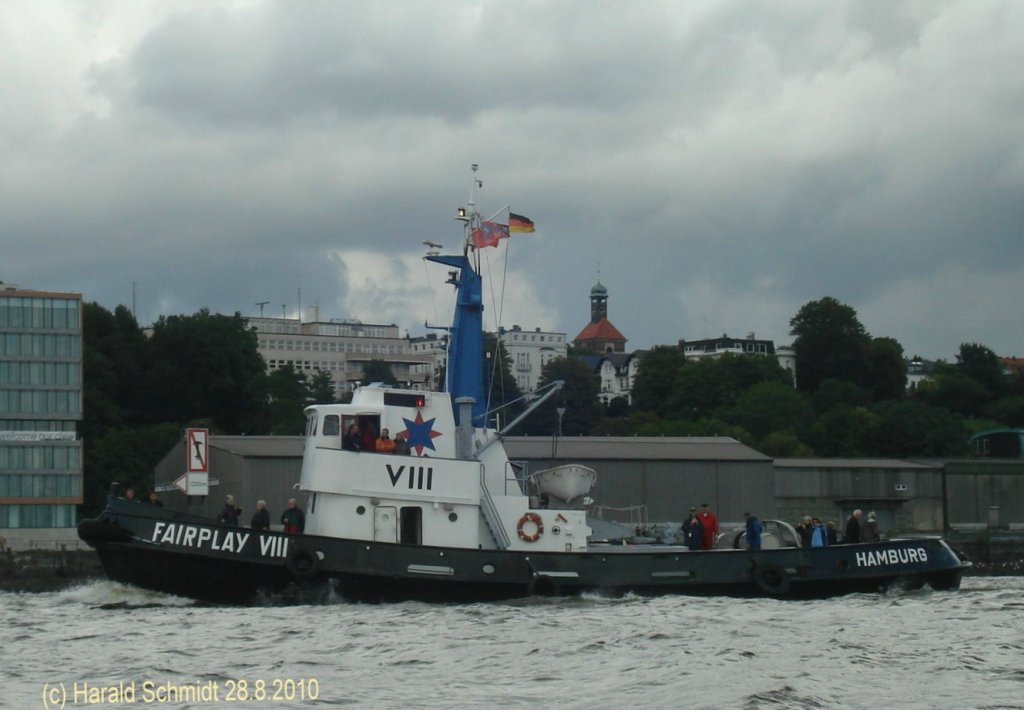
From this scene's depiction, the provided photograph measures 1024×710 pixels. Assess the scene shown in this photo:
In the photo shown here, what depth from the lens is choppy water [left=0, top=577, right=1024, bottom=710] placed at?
16.7m

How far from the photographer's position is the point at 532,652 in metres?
19.3

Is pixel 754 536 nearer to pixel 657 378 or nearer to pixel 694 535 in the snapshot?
pixel 694 535

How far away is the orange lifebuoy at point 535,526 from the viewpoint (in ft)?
82.1

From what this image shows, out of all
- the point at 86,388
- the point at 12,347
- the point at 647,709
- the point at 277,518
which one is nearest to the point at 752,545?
the point at 647,709

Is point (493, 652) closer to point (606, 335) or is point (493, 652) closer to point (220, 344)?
point (220, 344)

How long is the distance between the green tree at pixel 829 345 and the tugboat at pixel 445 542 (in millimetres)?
82195

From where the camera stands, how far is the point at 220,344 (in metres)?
80.3

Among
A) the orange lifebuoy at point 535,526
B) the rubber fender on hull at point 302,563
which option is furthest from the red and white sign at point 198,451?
the orange lifebuoy at point 535,526

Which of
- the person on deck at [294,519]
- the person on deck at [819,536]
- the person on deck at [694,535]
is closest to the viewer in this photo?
the person on deck at [294,519]

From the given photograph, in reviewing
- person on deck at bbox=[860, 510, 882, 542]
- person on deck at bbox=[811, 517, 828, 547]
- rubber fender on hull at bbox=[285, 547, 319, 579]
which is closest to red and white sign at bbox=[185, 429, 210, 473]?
rubber fender on hull at bbox=[285, 547, 319, 579]

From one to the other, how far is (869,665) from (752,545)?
6.71 meters

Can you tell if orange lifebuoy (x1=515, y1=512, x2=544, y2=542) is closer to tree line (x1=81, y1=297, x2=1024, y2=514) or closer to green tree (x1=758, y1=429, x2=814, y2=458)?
tree line (x1=81, y1=297, x2=1024, y2=514)

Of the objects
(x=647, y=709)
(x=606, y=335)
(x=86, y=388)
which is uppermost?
(x=606, y=335)

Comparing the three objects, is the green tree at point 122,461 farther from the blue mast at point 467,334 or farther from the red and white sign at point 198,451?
the blue mast at point 467,334
